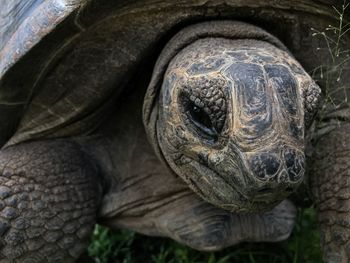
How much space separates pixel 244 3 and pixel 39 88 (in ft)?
2.79

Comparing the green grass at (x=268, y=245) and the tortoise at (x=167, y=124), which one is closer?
the tortoise at (x=167, y=124)

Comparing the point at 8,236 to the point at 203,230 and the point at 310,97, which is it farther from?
the point at 310,97

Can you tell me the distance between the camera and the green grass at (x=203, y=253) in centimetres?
282

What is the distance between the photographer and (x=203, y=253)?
114 inches

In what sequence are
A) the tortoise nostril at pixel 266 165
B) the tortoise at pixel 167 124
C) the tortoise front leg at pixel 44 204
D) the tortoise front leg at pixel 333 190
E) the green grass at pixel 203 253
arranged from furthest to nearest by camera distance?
the green grass at pixel 203 253, the tortoise front leg at pixel 44 204, the tortoise front leg at pixel 333 190, the tortoise at pixel 167 124, the tortoise nostril at pixel 266 165

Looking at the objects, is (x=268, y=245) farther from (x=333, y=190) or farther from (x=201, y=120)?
(x=201, y=120)

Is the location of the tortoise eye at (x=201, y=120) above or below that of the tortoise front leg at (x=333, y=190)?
above

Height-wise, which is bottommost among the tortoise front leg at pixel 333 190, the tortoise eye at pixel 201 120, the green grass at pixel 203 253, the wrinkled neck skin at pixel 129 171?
the green grass at pixel 203 253

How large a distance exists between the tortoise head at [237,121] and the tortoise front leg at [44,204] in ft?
1.65

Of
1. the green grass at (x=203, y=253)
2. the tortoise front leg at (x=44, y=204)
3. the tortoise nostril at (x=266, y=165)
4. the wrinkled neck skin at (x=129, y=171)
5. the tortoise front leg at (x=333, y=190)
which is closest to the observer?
the tortoise nostril at (x=266, y=165)

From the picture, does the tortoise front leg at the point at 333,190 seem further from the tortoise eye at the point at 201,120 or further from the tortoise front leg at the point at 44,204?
the tortoise front leg at the point at 44,204

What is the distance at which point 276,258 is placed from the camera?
285 cm

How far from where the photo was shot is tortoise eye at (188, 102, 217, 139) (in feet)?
6.41

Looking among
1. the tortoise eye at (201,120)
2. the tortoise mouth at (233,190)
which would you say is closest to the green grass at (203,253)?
the tortoise mouth at (233,190)
